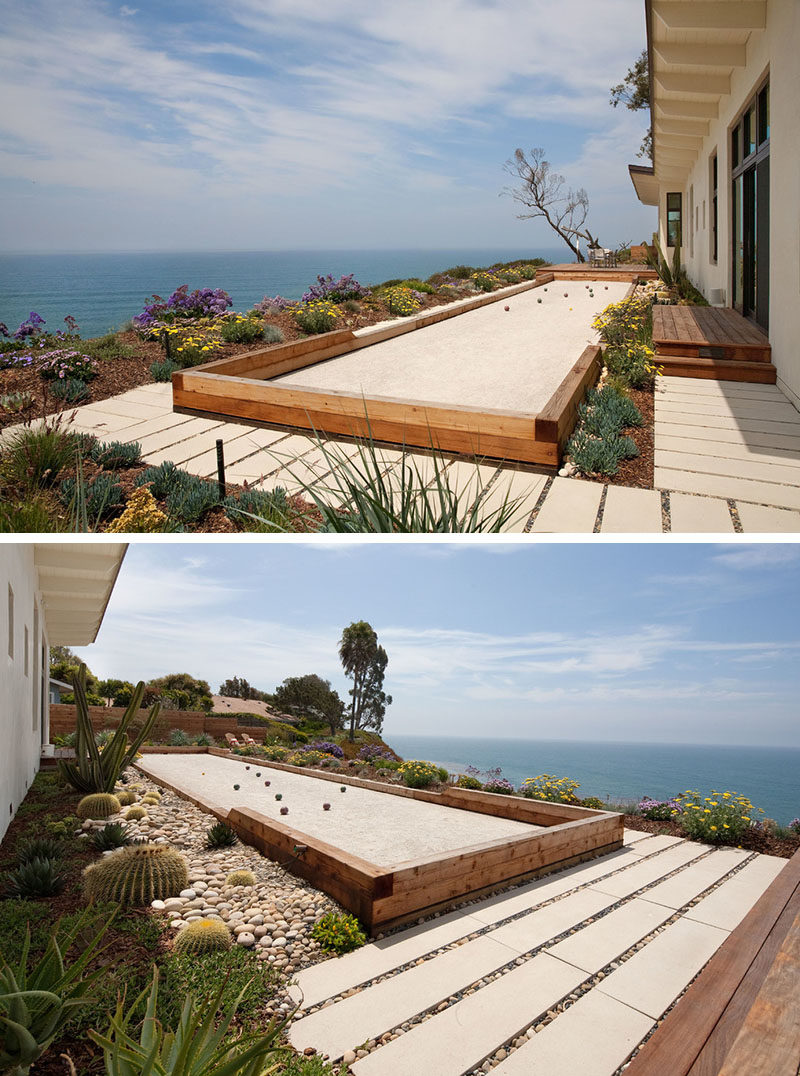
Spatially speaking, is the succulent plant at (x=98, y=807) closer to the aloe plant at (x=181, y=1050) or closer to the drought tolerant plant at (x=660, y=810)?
the aloe plant at (x=181, y=1050)

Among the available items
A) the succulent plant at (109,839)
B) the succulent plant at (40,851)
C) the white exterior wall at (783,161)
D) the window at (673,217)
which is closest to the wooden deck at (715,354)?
the white exterior wall at (783,161)

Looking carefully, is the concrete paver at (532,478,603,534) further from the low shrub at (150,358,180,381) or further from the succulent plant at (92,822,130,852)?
the low shrub at (150,358,180,381)

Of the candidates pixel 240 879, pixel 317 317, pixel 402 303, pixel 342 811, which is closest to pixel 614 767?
pixel 342 811

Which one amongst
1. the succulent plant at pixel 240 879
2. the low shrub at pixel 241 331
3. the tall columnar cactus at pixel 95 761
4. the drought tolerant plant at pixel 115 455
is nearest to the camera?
the succulent plant at pixel 240 879

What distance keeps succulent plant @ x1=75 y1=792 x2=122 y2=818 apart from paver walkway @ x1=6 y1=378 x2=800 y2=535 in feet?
7.92

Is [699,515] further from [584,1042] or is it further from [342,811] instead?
[342,811]

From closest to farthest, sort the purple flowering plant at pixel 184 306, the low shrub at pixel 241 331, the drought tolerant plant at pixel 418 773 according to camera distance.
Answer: the drought tolerant plant at pixel 418 773 < the low shrub at pixel 241 331 < the purple flowering plant at pixel 184 306

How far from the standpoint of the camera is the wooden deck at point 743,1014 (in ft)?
4.75

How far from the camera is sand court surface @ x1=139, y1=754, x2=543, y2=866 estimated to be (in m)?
4.19

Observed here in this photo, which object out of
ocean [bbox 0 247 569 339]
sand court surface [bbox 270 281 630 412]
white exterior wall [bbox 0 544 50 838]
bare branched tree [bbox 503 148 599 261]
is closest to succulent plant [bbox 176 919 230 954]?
white exterior wall [bbox 0 544 50 838]

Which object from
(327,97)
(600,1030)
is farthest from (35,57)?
(600,1030)

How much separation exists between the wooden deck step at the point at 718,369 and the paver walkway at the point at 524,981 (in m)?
3.92

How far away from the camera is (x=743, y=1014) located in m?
1.87

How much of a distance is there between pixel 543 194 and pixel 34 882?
14.1 ft
